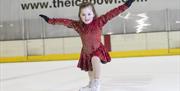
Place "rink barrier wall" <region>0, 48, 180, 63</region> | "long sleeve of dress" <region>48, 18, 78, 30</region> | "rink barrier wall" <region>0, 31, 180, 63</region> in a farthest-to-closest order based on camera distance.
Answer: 1. "rink barrier wall" <region>0, 31, 180, 63</region>
2. "rink barrier wall" <region>0, 48, 180, 63</region>
3. "long sleeve of dress" <region>48, 18, 78, 30</region>

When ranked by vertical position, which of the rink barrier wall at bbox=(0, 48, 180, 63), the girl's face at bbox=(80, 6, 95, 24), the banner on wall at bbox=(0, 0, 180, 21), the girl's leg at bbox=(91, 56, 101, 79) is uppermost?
the banner on wall at bbox=(0, 0, 180, 21)

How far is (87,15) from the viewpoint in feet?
12.7

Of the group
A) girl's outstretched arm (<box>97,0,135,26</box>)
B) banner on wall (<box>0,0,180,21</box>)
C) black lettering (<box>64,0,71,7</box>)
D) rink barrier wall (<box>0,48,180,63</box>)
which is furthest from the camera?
black lettering (<box>64,0,71,7</box>)

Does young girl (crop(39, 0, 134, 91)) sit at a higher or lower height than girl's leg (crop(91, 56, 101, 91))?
higher

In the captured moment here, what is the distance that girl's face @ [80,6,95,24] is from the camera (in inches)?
152

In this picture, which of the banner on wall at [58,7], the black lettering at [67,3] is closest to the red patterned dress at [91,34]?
the banner on wall at [58,7]

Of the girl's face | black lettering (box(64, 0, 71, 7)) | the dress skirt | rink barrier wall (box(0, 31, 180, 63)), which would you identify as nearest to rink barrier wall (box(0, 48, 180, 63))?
rink barrier wall (box(0, 31, 180, 63))

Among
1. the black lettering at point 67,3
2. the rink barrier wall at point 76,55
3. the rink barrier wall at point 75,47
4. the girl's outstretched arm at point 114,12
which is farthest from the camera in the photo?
the black lettering at point 67,3

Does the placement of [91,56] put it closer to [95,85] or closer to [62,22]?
[95,85]

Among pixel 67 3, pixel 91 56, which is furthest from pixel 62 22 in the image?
pixel 67 3

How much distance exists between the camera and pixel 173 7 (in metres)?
12.0

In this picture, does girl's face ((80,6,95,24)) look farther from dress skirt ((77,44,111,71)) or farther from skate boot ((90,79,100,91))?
skate boot ((90,79,100,91))

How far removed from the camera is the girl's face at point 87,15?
12.7 feet

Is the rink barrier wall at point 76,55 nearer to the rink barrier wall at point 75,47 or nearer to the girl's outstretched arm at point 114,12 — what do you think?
the rink barrier wall at point 75,47
